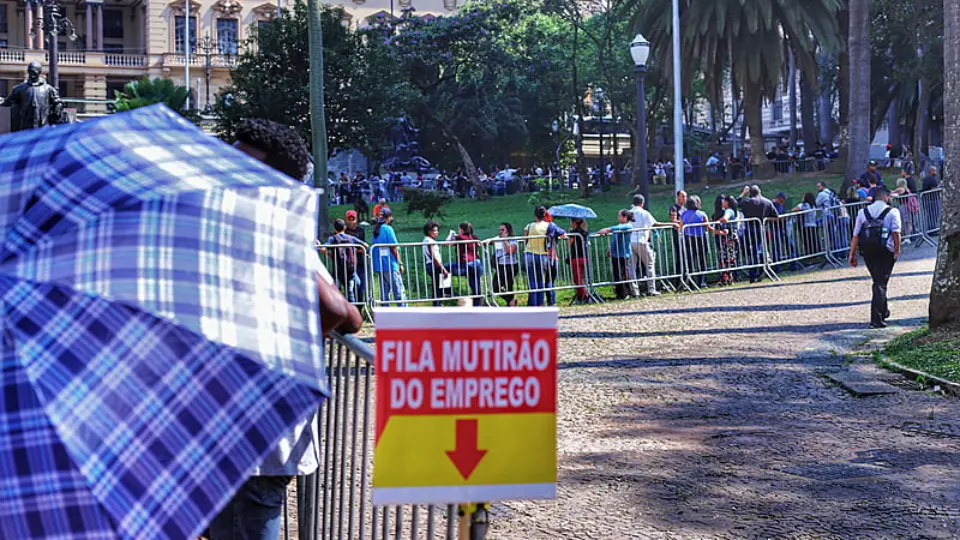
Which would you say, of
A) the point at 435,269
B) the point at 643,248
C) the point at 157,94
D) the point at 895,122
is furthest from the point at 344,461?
the point at 895,122

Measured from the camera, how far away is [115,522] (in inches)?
111

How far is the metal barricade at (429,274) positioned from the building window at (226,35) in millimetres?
67085

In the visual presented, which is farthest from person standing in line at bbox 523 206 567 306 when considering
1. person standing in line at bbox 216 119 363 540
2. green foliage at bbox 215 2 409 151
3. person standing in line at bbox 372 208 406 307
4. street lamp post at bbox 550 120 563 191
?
street lamp post at bbox 550 120 563 191

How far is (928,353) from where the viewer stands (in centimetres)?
1183

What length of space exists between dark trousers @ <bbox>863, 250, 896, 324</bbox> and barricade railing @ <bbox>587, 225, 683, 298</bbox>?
5.05 meters

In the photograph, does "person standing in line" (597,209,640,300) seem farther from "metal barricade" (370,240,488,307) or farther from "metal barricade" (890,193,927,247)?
"metal barricade" (890,193,927,247)

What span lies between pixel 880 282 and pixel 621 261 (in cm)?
543

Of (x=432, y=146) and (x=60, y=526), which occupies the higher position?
(x=432, y=146)

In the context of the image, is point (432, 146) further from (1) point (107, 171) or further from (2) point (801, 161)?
(1) point (107, 171)

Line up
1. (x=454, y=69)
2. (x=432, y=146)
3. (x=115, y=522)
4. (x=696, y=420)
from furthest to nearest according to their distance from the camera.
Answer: (x=432, y=146) < (x=454, y=69) < (x=696, y=420) < (x=115, y=522)

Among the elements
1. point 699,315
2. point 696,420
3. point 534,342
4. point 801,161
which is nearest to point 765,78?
point 801,161

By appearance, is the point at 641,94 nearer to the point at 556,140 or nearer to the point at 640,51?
the point at 640,51

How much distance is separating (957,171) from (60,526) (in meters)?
11.6

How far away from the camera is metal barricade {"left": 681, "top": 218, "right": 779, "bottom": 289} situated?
66.9ft
